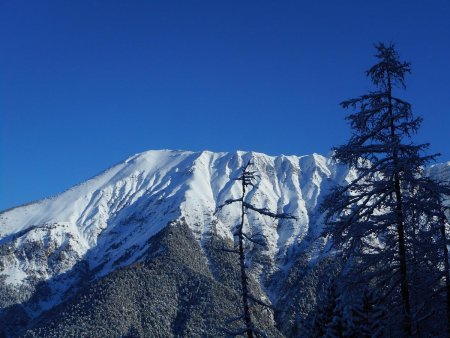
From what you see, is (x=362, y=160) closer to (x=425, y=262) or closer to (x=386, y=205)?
(x=386, y=205)

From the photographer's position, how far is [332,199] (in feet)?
71.4

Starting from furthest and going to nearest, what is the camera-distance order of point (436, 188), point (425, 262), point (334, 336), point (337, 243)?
1. point (334, 336)
2. point (425, 262)
3. point (337, 243)
4. point (436, 188)

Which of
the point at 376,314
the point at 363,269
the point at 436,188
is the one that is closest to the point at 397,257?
the point at 363,269

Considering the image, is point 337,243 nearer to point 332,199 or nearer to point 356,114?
Answer: point 332,199

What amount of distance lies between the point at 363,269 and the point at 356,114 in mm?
5767

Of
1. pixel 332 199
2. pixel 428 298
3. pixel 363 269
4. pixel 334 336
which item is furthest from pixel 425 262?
pixel 334 336

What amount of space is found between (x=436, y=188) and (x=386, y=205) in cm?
181

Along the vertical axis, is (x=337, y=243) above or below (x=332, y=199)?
below

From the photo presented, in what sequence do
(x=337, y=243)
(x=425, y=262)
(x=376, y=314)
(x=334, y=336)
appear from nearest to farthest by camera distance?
(x=337, y=243) < (x=425, y=262) < (x=376, y=314) < (x=334, y=336)

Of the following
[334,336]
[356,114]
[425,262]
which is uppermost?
[356,114]

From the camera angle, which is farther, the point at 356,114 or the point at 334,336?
the point at 334,336

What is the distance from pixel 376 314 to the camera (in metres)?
27.1

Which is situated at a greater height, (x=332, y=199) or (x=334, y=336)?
(x=332, y=199)

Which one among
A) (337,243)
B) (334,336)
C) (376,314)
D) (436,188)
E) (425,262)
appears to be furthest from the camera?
(334,336)
